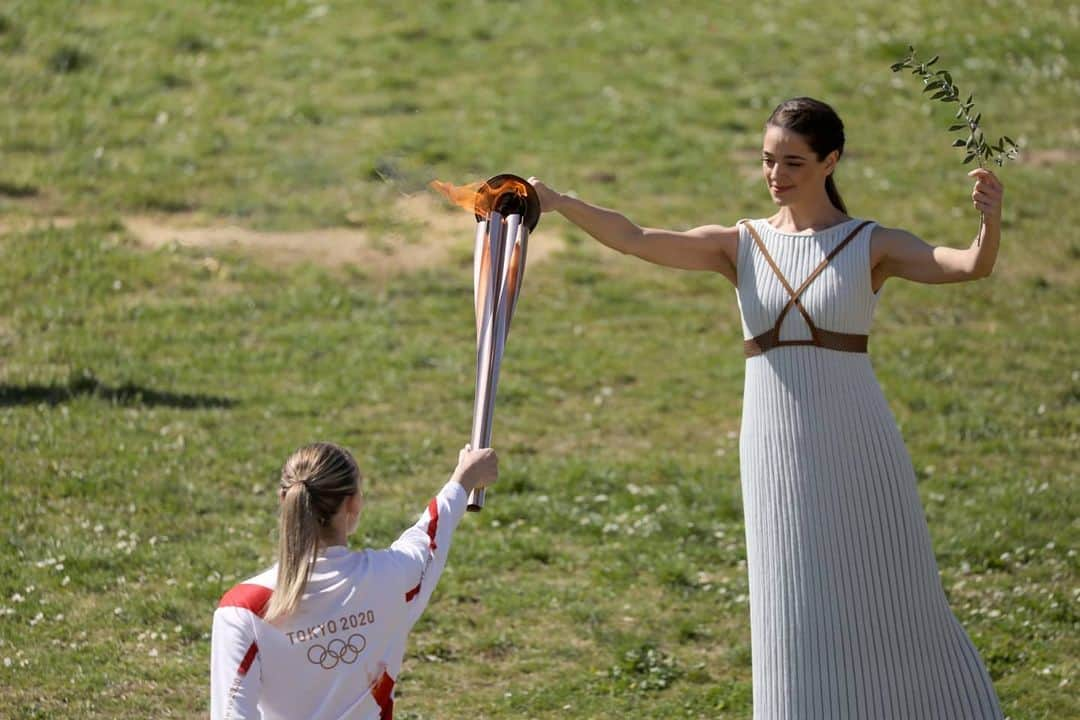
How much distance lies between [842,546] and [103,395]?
6.53m

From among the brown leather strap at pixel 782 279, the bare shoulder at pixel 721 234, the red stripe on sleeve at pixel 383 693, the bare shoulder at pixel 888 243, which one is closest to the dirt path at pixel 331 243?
the bare shoulder at pixel 721 234

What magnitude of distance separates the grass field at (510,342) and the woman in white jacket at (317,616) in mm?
2480

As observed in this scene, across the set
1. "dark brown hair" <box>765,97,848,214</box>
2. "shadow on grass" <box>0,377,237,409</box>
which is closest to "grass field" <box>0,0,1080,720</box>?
"shadow on grass" <box>0,377,237,409</box>

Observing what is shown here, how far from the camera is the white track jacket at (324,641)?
Answer: 4051mm

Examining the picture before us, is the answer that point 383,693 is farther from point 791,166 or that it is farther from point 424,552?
point 791,166

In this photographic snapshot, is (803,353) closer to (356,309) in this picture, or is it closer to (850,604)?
(850,604)

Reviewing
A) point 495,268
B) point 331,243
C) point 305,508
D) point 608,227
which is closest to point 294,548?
point 305,508

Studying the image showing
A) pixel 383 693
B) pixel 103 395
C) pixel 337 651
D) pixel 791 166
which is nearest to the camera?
pixel 337 651

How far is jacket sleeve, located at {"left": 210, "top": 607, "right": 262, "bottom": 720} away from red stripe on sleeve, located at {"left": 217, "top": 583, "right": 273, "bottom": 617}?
0.08 ft

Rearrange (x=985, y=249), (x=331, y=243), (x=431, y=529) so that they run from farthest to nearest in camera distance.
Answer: (x=331, y=243) < (x=985, y=249) < (x=431, y=529)

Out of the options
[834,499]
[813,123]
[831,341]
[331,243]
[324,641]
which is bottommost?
[324,641]

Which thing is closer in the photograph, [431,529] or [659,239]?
[431,529]

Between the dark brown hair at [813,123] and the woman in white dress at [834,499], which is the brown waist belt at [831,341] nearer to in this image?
the woman in white dress at [834,499]

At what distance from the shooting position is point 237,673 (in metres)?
4.03
